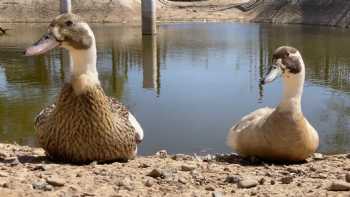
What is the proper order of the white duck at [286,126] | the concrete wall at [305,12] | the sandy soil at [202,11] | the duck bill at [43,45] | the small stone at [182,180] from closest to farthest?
1. the small stone at [182,180]
2. the duck bill at [43,45]
3. the white duck at [286,126]
4. the concrete wall at [305,12]
5. the sandy soil at [202,11]

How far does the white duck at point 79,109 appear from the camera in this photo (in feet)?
19.6

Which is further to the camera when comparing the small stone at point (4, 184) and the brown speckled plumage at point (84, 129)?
the brown speckled plumage at point (84, 129)

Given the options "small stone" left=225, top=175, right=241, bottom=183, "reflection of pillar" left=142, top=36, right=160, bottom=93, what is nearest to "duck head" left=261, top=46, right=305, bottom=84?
"small stone" left=225, top=175, right=241, bottom=183

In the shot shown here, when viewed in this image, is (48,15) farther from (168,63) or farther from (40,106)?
(40,106)

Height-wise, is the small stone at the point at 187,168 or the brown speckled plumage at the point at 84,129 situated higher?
the brown speckled plumage at the point at 84,129

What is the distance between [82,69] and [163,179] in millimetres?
1454

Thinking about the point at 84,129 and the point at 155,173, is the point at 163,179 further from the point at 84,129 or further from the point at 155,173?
the point at 84,129

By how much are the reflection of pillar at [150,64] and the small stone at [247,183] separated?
10.9 meters

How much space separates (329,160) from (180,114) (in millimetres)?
5778

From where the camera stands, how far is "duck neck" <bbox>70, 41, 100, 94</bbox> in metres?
5.98

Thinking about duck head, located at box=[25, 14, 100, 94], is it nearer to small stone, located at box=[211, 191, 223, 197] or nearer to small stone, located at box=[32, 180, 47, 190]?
small stone, located at box=[32, 180, 47, 190]

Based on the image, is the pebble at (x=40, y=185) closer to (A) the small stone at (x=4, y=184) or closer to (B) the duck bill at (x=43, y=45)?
(A) the small stone at (x=4, y=184)

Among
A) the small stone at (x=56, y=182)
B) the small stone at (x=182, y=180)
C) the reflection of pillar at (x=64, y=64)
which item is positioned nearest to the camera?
the small stone at (x=56, y=182)

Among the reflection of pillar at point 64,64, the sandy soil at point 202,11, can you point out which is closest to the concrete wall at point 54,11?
the sandy soil at point 202,11
